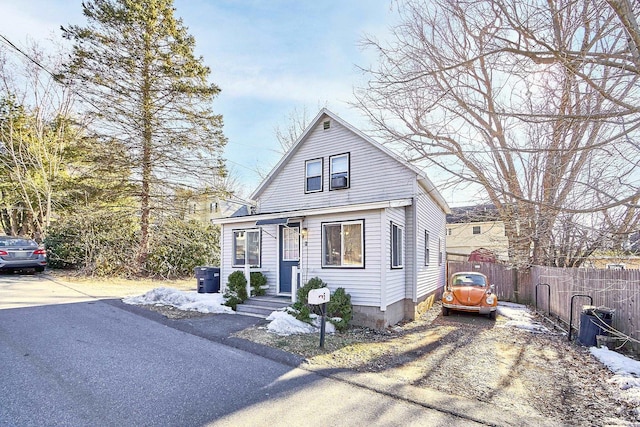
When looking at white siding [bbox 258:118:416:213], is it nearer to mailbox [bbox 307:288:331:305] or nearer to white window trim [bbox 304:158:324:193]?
white window trim [bbox 304:158:324:193]

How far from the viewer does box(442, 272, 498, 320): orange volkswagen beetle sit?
34.4ft

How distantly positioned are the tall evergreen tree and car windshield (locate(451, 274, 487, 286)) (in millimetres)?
13185

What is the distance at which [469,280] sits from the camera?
11484 mm

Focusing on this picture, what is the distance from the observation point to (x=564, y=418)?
4.11 meters

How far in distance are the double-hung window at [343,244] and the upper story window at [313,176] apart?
237 cm

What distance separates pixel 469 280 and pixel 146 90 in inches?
633

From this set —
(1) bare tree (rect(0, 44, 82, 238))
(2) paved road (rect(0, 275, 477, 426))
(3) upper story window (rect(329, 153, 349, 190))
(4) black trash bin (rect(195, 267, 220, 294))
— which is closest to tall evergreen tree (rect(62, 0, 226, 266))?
(1) bare tree (rect(0, 44, 82, 238))

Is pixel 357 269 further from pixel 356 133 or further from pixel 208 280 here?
pixel 208 280

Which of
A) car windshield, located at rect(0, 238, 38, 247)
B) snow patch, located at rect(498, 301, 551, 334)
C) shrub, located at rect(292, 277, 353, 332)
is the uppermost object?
car windshield, located at rect(0, 238, 38, 247)

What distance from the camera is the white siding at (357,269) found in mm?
8594

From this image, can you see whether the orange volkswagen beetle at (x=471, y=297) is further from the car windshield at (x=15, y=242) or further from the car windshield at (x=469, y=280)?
the car windshield at (x=15, y=242)

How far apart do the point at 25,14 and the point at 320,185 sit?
37.3ft

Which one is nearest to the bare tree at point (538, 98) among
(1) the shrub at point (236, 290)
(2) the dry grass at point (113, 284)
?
(1) the shrub at point (236, 290)

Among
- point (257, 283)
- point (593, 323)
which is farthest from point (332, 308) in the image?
point (593, 323)
